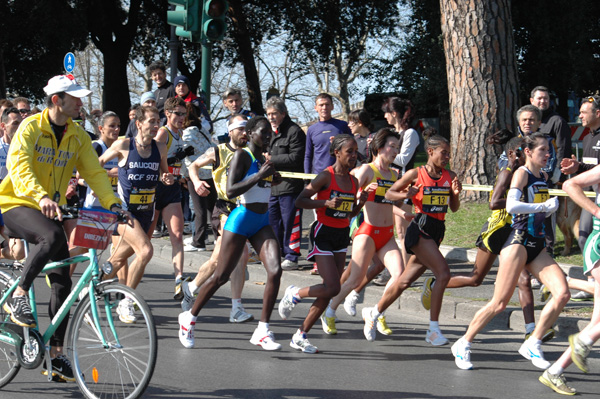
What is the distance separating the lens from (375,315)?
7309mm

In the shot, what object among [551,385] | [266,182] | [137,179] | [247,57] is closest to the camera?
[551,385]

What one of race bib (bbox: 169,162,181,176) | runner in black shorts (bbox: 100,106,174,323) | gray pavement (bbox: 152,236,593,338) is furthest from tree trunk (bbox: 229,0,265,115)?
runner in black shorts (bbox: 100,106,174,323)

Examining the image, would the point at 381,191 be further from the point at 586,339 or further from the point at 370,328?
the point at 586,339

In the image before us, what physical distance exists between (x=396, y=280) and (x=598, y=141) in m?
3.35

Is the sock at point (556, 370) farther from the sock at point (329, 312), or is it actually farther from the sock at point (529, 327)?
the sock at point (329, 312)

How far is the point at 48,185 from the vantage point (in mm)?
5684

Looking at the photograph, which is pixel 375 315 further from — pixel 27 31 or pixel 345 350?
pixel 27 31

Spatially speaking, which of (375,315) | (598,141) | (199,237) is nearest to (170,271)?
(199,237)

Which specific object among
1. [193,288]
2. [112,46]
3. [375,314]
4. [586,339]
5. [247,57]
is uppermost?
[112,46]

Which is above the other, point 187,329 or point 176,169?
point 176,169

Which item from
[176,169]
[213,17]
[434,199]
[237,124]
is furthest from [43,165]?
[213,17]

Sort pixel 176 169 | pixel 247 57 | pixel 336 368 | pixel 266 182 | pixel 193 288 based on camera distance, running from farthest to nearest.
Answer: pixel 247 57, pixel 176 169, pixel 193 288, pixel 266 182, pixel 336 368

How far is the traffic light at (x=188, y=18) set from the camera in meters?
11.5

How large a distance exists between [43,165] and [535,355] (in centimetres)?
370
